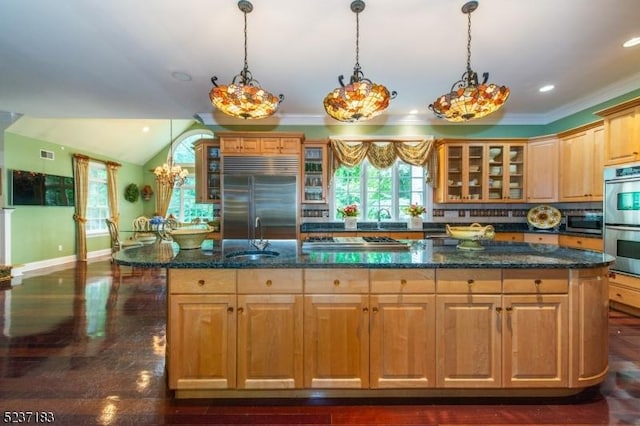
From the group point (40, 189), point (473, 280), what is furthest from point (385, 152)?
point (40, 189)

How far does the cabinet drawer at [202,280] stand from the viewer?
182 centimetres

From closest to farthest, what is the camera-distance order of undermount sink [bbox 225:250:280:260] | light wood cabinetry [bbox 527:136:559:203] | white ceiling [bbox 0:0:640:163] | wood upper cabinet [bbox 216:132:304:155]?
undermount sink [bbox 225:250:280:260] < white ceiling [bbox 0:0:640:163] < light wood cabinetry [bbox 527:136:559:203] < wood upper cabinet [bbox 216:132:304:155]

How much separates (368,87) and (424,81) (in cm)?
216

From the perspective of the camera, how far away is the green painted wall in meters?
5.50

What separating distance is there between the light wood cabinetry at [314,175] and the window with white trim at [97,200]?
571cm

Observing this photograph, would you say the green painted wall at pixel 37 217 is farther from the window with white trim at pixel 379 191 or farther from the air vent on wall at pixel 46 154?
the window with white trim at pixel 379 191

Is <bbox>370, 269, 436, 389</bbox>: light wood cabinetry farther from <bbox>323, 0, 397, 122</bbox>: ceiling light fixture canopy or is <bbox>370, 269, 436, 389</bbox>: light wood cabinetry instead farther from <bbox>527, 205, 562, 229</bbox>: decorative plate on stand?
<bbox>527, 205, 562, 229</bbox>: decorative plate on stand

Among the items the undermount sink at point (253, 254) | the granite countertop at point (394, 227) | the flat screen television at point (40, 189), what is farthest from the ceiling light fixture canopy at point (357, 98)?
the flat screen television at point (40, 189)

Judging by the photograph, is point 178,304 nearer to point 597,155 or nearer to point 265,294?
point 265,294

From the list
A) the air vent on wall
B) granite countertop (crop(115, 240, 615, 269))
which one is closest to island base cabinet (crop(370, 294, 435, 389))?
granite countertop (crop(115, 240, 615, 269))

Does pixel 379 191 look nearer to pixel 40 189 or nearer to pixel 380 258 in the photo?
pixel 380 258

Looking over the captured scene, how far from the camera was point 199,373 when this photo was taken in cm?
186

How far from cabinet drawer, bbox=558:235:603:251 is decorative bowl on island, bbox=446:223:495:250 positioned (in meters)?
2.48

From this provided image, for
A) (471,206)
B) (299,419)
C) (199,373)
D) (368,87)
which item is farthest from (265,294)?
(471,206)
